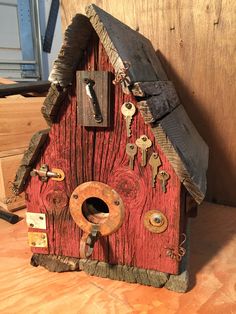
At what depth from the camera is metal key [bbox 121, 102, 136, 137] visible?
615 mm

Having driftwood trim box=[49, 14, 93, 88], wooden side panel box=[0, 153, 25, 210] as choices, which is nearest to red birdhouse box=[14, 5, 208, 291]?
driftwood trim box=[49, 14, 93, 88]

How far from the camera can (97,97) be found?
621mm

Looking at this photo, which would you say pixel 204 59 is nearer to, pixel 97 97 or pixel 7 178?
pixel 97 97

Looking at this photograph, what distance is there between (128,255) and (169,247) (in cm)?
11

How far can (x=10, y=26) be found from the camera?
8.20 ft

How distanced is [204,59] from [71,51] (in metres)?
0.70

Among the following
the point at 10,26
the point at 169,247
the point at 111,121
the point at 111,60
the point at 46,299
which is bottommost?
the point at 46,299

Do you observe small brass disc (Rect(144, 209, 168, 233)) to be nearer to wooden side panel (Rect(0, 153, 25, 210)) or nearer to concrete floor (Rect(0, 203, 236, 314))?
concrete floor (Rect(0, 203, 236, 314))

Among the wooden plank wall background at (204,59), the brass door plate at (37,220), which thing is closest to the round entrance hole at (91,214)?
the brass door plate at (37,220)

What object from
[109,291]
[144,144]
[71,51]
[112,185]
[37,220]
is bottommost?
[109,291]

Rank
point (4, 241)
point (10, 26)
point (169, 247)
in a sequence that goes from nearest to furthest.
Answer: point (169, 247) < point (4, 241) < point (10, 26)

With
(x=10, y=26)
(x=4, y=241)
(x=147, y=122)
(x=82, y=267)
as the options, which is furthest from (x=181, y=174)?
(x=10, y=26)

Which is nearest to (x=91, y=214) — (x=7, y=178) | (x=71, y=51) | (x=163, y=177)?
(x=163, y=177)

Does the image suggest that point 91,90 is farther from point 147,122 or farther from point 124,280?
point 124,280
